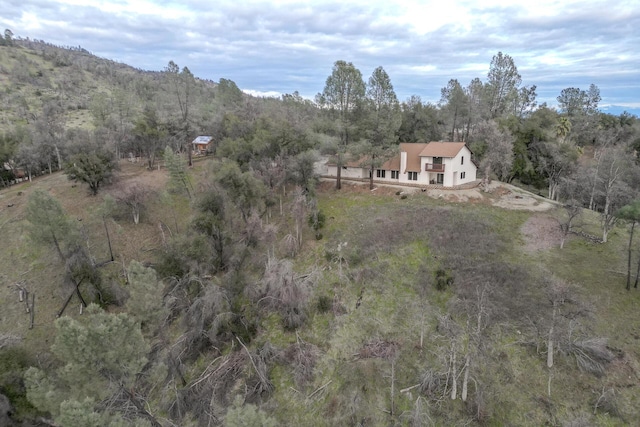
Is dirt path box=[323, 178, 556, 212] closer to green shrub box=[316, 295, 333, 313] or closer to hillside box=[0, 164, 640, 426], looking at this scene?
hillside box=[0, 164, 640, 426]

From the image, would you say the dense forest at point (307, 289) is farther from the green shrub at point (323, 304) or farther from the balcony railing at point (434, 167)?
the balcony railing at point (434, 167)

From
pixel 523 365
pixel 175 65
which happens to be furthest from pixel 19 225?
pixel 523 365

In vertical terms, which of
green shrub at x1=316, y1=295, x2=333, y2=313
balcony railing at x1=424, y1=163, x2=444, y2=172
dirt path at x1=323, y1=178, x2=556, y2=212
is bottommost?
green shrub at x1=316, y1=295, x2=333, y2=313

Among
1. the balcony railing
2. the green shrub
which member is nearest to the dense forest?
the green shrub

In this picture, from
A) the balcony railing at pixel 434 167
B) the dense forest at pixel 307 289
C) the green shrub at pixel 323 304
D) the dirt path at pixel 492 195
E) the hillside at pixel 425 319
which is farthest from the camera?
the balcony railing at pixel 434 167

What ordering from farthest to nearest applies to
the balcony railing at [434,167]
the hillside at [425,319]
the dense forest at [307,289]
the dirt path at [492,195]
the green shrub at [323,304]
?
the balcony railing at [434,167] < the dirt path at [492,195] < the green shrub at [323,304] < the hillside at [425,319] < the dense forest at [307,289]

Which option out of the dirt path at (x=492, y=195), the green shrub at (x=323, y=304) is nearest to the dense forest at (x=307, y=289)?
the green shrub at (x=323, y=304)
